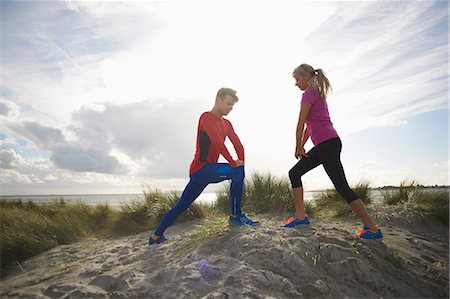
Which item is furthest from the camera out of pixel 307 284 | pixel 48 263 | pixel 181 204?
pixel 48 263

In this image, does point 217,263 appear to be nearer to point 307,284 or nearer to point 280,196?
point 307,284

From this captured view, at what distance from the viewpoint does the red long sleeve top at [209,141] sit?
12.0ft

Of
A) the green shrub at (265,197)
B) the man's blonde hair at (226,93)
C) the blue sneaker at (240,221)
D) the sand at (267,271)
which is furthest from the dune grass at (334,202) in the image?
the man's blonde hair at (226,93)

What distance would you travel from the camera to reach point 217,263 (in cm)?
283

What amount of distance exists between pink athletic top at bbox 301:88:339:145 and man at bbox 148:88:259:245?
95cm

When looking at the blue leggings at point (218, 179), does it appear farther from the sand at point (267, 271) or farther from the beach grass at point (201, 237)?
the sand at point (267, 271)

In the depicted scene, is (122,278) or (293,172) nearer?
(122,278)

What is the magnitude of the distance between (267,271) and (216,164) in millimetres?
1532

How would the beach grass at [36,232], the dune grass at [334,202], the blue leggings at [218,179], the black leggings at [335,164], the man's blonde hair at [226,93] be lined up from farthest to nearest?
1. the dune grass at [334,202]
2. the beach grass at [36,232]
3. the man's blonde hair at [226,93]
4. the blue leggings at [218,179]
5. the black leggings at [335,164]

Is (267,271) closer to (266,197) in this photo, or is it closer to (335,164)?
(335,164)

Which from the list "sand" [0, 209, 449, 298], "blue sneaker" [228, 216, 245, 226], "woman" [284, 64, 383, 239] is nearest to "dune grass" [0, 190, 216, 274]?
"sand" [0, 209, 449, 298]

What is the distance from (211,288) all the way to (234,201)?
1449 millimetres

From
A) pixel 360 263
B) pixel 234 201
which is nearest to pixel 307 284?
pixel 360 263

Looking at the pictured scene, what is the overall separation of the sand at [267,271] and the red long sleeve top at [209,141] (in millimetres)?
954
